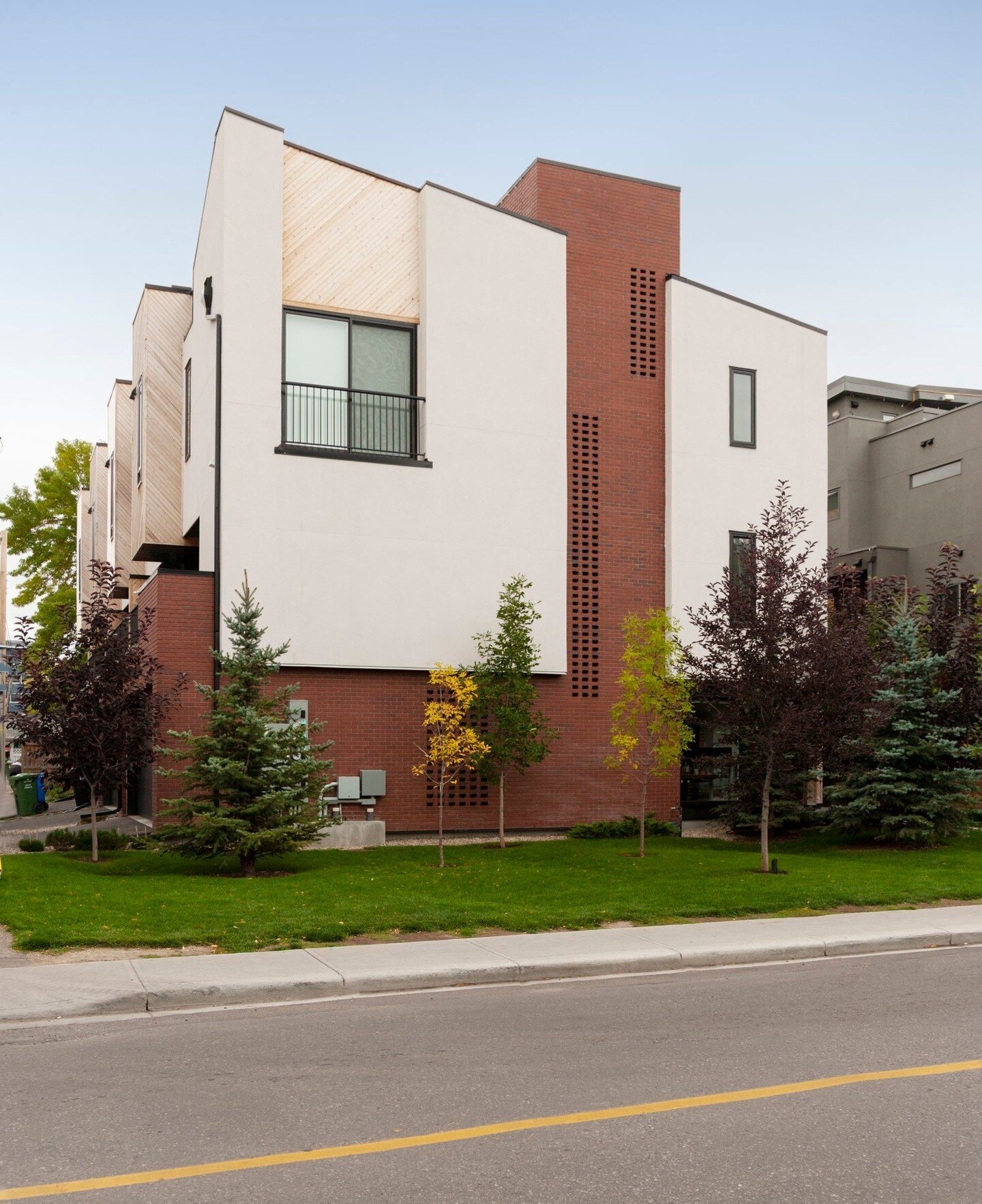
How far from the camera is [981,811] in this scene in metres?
26.1

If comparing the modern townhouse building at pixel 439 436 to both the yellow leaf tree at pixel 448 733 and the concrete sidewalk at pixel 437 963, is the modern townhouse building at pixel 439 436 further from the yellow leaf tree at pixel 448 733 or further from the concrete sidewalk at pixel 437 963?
the concrete sidewalk at pixel 437 963

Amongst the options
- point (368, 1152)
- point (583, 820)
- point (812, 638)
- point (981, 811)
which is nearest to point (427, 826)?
point (583, 820)

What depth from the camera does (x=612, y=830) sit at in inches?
890

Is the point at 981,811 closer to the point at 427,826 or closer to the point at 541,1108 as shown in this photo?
the point at 427,826

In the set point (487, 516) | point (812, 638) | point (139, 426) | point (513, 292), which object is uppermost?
point (513, 292)

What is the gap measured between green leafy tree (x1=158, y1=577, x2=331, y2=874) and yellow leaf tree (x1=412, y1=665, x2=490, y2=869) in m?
2.85

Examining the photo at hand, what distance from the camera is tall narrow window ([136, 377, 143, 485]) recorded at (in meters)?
25.7

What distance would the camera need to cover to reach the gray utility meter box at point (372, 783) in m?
21.1

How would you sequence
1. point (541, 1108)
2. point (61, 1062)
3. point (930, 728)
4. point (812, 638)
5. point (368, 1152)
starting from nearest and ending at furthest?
point (368, 1152)
point (541, 1108)
point (61, 1062)
point (812, 638)
point (930, 728)

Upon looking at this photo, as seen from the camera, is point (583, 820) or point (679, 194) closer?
point (583, 820)

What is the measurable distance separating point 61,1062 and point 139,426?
2081cm

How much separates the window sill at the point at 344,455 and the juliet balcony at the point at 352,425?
12 millimetres

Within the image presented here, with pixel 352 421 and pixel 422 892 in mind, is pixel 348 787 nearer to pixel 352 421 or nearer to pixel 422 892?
pixel 352 421

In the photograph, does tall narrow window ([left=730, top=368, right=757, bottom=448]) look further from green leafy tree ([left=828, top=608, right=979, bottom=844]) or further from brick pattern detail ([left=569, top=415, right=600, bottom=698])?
green leafy tree ([left=828, top=608, right=979, bottom=844])
